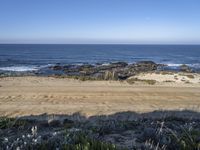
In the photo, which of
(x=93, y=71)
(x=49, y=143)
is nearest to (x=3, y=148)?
(x=49, y=143)

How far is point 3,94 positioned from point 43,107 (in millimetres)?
4095

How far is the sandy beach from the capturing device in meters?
12.6

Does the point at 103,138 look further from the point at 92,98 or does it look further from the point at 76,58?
the point at 76,58

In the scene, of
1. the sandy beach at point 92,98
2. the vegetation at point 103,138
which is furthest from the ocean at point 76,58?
the vegetation at point 103,138

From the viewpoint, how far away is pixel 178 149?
4723 millimetres

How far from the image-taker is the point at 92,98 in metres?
15.2

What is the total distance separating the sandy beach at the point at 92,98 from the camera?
496 inches

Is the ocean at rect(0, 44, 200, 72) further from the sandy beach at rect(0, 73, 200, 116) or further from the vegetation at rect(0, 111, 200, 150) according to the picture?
the vegetation at rect(0, 111, 200, 150)

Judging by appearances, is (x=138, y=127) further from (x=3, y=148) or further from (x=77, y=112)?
(x=77, y=112)

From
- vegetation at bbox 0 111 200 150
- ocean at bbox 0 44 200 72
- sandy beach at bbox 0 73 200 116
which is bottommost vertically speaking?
ocean at bbox 0 44 200 72

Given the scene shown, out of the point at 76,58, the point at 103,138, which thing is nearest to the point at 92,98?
the point at 103,138

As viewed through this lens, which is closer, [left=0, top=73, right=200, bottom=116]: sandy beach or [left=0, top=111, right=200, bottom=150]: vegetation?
[left=0, top=111, right=200, bottom=150]: vegetation

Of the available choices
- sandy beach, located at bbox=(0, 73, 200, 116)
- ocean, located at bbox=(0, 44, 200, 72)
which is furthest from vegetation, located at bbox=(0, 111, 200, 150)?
ocean, located at bbox=(0, 44, 200, 72)

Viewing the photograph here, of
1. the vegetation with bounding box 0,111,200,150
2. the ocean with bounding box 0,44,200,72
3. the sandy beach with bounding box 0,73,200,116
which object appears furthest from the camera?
the ocean with bounding box 0,44,200,72
